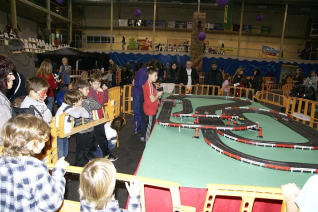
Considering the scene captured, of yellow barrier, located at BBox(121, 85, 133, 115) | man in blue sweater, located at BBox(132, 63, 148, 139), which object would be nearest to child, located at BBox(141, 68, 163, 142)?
man in blue sweater, located at BBox(132, 63, 148, 139)

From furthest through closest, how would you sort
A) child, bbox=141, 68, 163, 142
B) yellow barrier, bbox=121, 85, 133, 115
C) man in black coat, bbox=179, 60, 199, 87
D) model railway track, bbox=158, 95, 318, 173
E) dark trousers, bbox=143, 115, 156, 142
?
man in black coat, bbox=179, 60, 199, 87 → yellow barrier, bbox=121, 85, 133, 115 → dark trousers, bbox=143, 115, 156, 142 → child, bbox=141, 68, 163, 142 → model railway track, bbox=158, 95, 318, 173

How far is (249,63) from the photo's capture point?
18188 millimetres

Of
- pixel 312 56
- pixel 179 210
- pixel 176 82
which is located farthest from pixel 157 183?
pixel 312 56

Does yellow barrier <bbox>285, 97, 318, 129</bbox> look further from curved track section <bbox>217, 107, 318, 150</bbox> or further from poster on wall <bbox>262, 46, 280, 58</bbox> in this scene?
poster on wall <bbox>262, 46, 280, 58</bbox>

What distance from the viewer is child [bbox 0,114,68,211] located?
4.33 feet

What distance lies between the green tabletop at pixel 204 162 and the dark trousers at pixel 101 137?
932 millimetres

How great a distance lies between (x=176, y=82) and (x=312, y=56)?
61.6 ft

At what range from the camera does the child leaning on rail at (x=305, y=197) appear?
4.09 feet

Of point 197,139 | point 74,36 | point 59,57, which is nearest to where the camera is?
point 197,139

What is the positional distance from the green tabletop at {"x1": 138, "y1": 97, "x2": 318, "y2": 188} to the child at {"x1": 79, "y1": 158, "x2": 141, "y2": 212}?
0.92 m

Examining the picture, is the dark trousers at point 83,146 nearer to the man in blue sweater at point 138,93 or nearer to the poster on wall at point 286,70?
the man in blue sweater at point 138,93

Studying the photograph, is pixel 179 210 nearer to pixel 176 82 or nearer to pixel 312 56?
pixel 176 82

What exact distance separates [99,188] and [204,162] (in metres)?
1.72

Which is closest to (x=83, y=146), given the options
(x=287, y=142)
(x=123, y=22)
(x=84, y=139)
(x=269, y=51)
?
(x=84, y=139)
